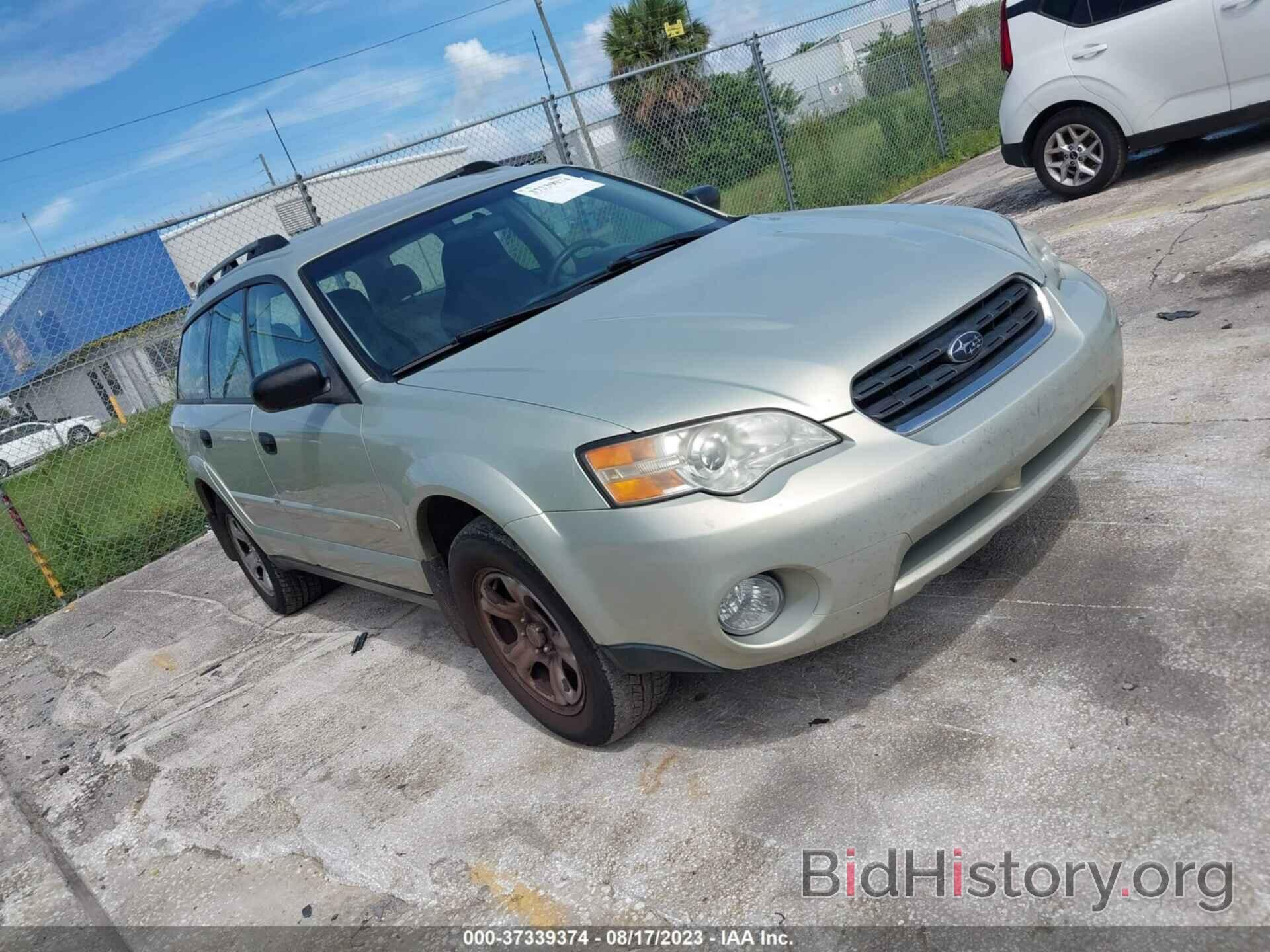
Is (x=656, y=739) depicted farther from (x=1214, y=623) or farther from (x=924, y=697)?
(x=1214, y=623)

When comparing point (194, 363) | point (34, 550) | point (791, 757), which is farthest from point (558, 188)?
point (34, 550)

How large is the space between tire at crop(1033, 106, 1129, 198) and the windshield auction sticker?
4.96m

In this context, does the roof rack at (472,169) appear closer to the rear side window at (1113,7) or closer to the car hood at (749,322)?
the car hood at (749,322)

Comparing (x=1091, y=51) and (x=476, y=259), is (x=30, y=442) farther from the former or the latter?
(x=1091, y=51)

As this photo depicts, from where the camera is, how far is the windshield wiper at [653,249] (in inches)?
146

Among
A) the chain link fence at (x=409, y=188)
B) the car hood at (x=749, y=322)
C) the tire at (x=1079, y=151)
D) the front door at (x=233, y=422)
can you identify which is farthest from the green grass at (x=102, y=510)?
the tire at (x=1079, y=151)

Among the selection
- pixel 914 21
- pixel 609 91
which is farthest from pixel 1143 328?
pixel 914 21

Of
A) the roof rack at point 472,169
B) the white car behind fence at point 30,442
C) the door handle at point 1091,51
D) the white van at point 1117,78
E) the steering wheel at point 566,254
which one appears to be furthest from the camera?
the white car behind fence at point 30,442

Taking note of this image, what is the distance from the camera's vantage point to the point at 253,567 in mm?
5637

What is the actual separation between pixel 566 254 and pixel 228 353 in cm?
183

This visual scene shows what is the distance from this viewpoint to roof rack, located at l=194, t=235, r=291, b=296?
445 centimetres

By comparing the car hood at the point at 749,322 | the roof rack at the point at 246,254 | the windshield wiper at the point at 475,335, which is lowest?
the car hood at the point at 749,322

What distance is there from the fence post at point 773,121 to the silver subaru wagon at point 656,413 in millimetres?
7451

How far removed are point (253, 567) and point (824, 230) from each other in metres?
3.67
